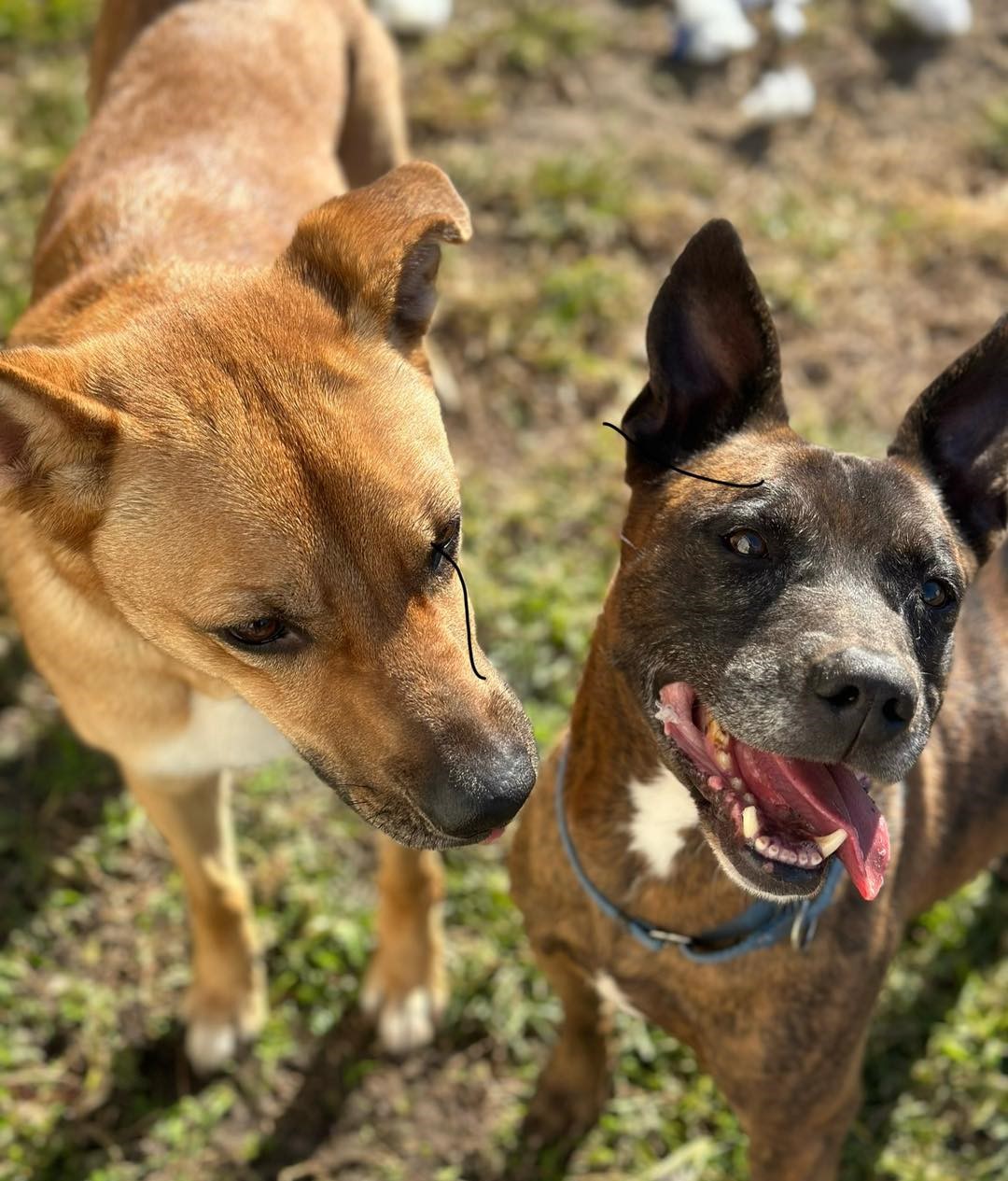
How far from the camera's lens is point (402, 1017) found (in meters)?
4.23

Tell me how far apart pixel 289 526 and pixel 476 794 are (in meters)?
0.70

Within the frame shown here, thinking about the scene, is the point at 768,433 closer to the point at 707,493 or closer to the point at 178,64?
the point at 707,493

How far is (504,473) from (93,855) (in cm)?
229

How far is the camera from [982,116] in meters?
6.71

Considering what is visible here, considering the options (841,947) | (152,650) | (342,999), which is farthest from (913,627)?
(342,999)

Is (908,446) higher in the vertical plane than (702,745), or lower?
higher

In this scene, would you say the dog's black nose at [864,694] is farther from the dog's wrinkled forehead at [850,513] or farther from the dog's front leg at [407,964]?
the dog's front leg at [407,964]

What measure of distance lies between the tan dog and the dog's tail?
1.06m

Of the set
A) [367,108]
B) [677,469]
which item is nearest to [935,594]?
[677,469]

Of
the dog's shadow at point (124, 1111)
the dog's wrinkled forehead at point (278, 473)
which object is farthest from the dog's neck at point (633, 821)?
the dog's shadow at point (124, 1111)

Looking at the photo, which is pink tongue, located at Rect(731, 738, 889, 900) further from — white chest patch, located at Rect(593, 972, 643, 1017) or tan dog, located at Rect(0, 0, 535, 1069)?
white chest patch, located at Rect(593, 972, 643, 1017)

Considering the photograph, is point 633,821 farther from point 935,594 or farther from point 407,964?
point 407,964

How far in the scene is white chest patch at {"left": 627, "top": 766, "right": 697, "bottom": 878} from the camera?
10.2 feet

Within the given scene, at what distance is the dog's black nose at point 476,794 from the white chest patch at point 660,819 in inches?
16.8
